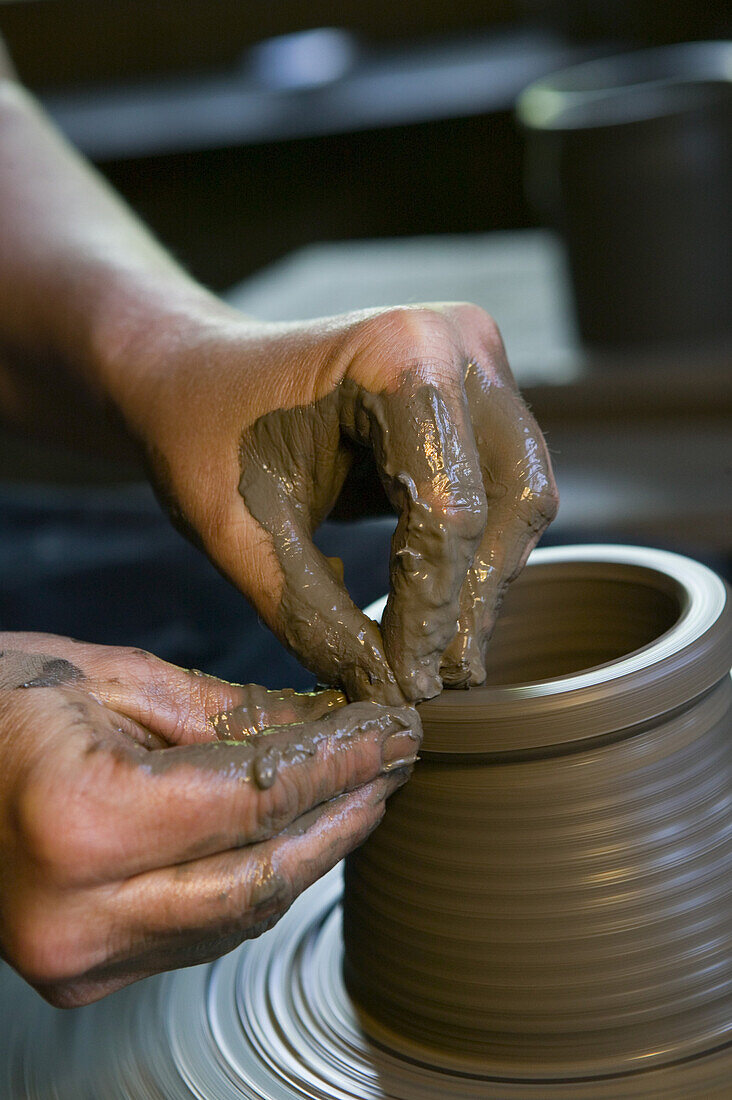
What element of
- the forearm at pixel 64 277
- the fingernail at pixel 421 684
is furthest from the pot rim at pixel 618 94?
the fingernail at pixel 421 684

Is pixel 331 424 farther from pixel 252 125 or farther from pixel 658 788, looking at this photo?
pixel 252 125

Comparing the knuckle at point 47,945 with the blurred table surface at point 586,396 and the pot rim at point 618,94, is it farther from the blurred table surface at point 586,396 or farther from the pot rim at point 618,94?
the pot rim at point 618,94

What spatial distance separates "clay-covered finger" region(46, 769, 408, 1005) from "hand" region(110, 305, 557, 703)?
13 centimetres

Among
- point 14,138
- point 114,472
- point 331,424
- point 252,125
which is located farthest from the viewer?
point 252,125

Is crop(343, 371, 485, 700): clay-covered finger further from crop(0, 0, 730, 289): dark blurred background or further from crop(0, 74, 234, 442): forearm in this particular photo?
crop(0, 0, 730, 289): dark blurred background

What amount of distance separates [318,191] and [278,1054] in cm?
507

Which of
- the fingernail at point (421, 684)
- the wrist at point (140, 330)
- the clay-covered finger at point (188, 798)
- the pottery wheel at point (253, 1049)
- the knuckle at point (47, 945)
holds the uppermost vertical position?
the wrist at point (140, 330)

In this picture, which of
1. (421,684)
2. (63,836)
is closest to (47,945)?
(63,836)

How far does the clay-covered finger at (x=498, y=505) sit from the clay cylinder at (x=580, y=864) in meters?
0.05

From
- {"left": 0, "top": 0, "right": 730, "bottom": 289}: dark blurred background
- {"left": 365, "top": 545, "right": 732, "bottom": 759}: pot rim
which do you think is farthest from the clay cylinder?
{"left": 0, "top": 0, "right": 730, "bottom": 289}: dark blurred background

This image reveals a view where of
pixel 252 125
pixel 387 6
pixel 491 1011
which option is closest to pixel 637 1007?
pixel 491 1011

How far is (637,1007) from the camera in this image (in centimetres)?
84

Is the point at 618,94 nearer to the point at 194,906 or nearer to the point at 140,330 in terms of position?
the point at 140,330

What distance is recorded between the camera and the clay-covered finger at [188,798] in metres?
0.73
